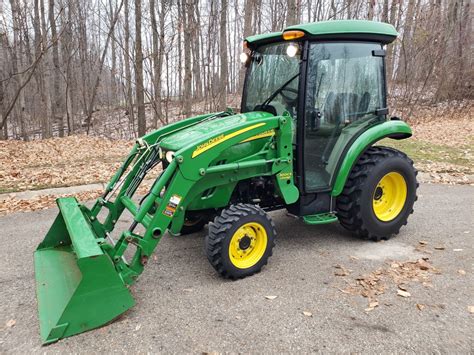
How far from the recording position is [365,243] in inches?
169

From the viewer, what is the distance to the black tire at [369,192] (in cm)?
406

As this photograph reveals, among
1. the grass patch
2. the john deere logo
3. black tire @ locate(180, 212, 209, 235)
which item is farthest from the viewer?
the grass patch

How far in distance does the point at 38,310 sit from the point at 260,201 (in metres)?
2.23

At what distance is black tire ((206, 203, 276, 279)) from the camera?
3.28 m

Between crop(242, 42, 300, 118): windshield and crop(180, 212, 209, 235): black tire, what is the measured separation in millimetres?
1314

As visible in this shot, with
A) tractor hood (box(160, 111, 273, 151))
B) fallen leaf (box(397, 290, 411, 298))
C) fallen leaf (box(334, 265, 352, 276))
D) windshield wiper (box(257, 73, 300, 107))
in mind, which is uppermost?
windshield wiper (box(257, 73, 300, 107))

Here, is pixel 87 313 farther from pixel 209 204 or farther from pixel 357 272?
pixel 357 272

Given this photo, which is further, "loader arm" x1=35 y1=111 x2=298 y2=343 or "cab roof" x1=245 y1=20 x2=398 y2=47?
"cab roof" x1=245 y1=20 x2=398 y2=47

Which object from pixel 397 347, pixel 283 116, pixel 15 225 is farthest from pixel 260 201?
pixel 15 225

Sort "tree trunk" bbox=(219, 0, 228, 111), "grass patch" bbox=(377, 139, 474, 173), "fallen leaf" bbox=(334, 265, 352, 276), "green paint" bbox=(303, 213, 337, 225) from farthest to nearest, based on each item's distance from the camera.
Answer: "tree trunk" bbox=(219, 0, 228, 111)
"grass patch" bbox=(377, 139, 474, 173)
"green paint" bbox=(303, 213, 337, 225)
"fallen leaf" bbox=(334, 265, 352, 276)

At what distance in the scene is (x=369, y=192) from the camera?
407 cm

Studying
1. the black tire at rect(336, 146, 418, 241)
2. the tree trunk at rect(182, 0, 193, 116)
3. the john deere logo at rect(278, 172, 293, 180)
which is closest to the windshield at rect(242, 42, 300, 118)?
the john deere logo at rect(278, 172, 293, 180)

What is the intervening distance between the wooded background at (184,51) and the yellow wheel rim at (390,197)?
369 inches

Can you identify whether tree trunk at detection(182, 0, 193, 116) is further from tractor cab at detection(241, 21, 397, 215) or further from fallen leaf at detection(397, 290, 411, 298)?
fallen leaf at detection(397, 290, 411, 298)
